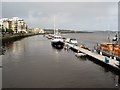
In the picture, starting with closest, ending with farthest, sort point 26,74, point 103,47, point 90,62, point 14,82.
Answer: point 14,82, point 26,74, point 90,62, point 103,47

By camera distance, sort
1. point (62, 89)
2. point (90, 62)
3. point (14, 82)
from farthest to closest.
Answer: point (90, 62)
point (14, 82)
point (62, 89)

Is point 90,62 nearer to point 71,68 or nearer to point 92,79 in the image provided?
point 71,68

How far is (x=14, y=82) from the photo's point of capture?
29750mm

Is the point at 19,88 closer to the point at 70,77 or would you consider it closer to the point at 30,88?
the point at 30,88

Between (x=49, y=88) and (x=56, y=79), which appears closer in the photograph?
(x=49, y=88)

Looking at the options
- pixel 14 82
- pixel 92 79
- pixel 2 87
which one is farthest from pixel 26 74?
pixel 92 79

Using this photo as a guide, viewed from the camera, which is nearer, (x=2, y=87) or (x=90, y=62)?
(x=2, y=87)

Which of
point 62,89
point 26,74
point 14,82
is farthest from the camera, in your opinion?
point 26,74

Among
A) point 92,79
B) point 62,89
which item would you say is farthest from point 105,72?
point 62,89

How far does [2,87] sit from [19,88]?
205cm

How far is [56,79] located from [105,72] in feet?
26.1

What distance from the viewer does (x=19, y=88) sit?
27.2 m

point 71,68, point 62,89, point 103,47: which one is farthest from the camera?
point 103,47

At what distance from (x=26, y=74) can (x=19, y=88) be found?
728 cm
